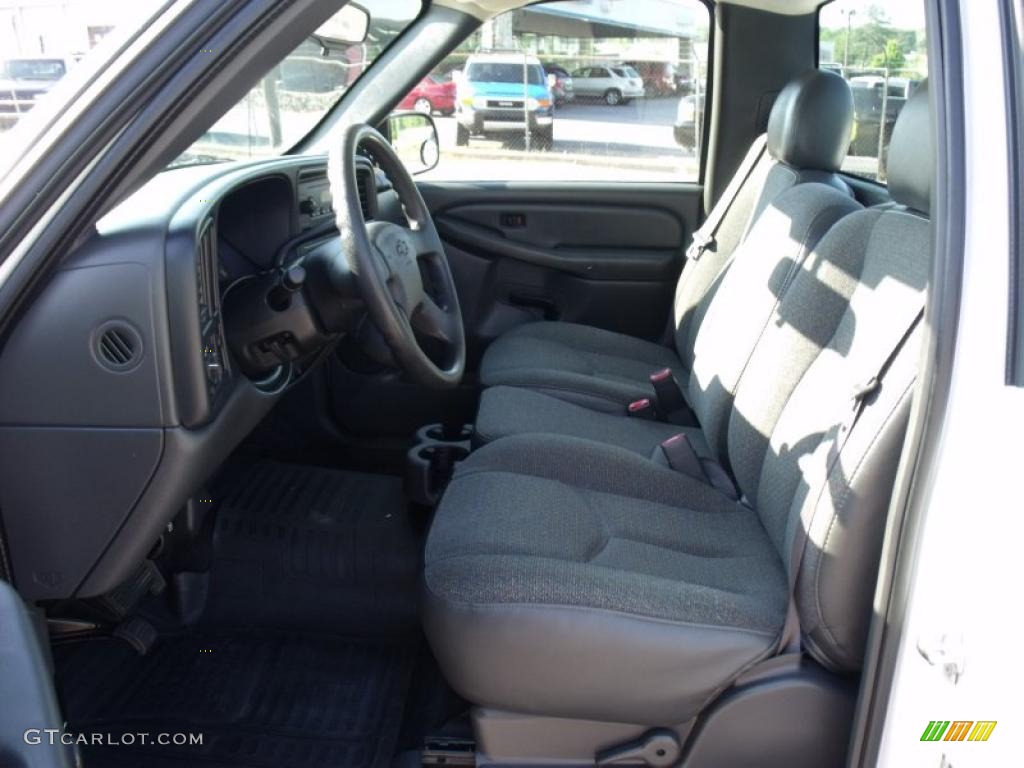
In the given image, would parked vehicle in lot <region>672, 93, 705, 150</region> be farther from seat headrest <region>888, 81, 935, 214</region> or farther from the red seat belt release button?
seat headrest <region>888, 81, 935, 214</region>

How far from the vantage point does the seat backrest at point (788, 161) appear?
228 cm

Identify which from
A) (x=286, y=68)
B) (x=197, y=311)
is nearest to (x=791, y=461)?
(x=197, y=311)

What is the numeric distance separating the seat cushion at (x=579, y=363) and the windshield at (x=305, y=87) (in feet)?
2.61

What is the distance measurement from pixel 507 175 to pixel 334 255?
1556 mm

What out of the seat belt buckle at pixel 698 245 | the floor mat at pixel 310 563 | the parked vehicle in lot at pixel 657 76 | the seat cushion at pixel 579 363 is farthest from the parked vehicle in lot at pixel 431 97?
the floor mat at pixel 310 563

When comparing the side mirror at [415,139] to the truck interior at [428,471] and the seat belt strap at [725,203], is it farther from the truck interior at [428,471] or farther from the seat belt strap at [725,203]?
the seat belt strap at [725,203]

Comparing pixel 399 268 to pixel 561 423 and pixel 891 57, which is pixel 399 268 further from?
pixel 891 57

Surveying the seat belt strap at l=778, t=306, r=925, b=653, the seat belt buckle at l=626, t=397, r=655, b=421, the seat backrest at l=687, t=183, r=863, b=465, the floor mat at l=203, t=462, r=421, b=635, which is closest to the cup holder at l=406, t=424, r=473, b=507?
the floor mat at l=203, t=462, r=421, b=635

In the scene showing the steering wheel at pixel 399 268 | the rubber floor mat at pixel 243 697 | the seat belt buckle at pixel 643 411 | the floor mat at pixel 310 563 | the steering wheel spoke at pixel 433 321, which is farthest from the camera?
the seat belt buckle at pixel 643 411

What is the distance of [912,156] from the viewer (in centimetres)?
146

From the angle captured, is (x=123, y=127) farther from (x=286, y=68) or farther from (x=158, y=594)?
(x=286, y=68)

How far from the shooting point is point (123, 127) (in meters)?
1.14

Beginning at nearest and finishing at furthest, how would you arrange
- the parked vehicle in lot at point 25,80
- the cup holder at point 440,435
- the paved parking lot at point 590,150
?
1. the parked vehicle in lot at point 25,80
2. the cup holder at point 440,435
3. the paved parking lot at point 590,150

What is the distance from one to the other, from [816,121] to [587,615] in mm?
1500
